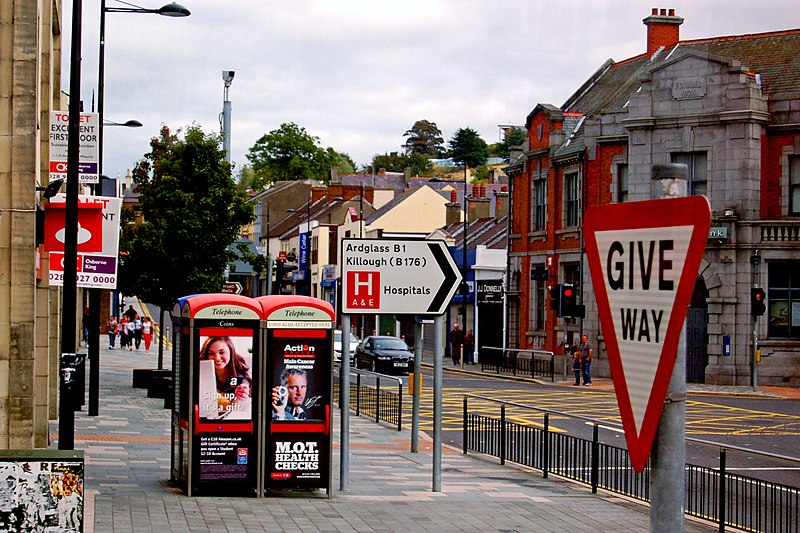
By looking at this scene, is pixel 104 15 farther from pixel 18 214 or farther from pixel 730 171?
pixel 730 171

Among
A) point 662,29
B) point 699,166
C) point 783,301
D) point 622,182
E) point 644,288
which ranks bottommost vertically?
point 783,301

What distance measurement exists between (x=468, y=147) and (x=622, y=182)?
456 feet

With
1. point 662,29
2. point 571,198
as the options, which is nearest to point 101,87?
point 571,198

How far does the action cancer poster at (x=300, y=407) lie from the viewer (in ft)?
45.0

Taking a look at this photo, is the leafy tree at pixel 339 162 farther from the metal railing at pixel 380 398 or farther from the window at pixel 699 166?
the metal railing at pixel 380 398

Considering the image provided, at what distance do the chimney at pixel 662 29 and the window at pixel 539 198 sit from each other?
276 inches

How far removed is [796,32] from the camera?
4591 centimetres

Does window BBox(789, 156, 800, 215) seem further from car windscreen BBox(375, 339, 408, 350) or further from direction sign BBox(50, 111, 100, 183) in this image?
direction sign BBox(50, 111, 100, 183)

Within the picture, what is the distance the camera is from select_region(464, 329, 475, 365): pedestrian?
55441 mm

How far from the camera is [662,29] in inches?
2026

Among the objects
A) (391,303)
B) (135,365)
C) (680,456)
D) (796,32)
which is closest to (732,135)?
(796,32)

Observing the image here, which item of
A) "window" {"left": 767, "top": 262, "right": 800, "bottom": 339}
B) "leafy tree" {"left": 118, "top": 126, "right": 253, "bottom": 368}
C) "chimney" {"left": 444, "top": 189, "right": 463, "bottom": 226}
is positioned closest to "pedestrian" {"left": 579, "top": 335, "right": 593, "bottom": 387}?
"window" {"left": 767, "top": 262, "right": 800, "bottom": 339}

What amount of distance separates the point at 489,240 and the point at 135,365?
1032 inches

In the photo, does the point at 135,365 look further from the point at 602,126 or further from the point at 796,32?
the point at 796,32
